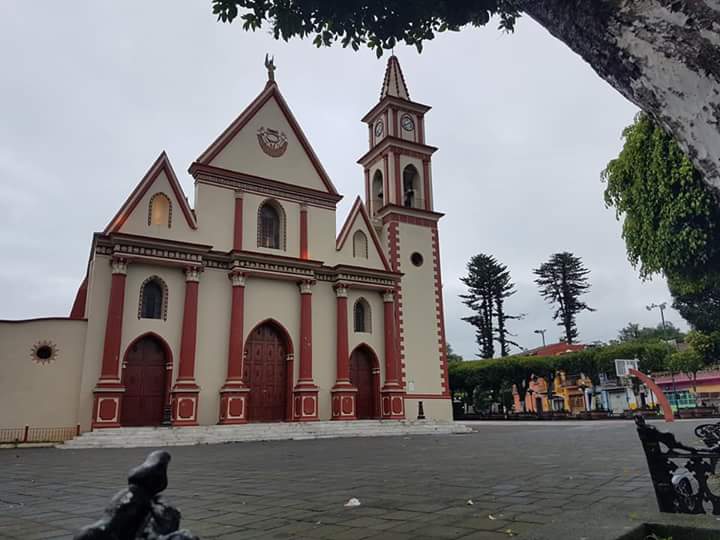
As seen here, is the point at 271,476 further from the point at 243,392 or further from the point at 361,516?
the point at 243,392

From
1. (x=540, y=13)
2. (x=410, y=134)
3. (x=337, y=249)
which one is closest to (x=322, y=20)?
(x=540, y=13)

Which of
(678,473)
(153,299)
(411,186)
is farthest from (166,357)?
(678,473)

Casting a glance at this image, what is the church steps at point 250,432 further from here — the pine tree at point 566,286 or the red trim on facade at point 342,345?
the pine tree at point 566,286

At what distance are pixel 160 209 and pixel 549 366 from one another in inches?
1189

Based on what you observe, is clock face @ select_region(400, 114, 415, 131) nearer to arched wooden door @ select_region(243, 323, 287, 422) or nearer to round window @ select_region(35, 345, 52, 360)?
arched wooden door @ select_region(243, 323, 287, 422)

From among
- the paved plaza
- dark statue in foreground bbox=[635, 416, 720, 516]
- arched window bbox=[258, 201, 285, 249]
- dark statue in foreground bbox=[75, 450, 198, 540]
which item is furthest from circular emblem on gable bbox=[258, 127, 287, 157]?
dark statue in foreground bbox=[75, 450, 198, 540]

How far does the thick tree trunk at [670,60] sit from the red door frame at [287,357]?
18.9 meters

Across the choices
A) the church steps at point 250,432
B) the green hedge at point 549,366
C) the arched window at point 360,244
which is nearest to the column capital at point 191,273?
the church steps at point 250,432

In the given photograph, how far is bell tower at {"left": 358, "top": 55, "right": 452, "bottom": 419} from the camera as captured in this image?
78.3 feet

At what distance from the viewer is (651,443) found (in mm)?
3805

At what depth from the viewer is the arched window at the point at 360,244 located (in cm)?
2406

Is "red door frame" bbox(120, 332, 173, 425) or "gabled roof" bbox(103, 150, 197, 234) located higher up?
"gabled roof" bbox(103, 150, 197, 234)

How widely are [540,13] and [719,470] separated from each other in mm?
5341

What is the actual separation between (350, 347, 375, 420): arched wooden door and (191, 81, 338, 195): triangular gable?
710cm
